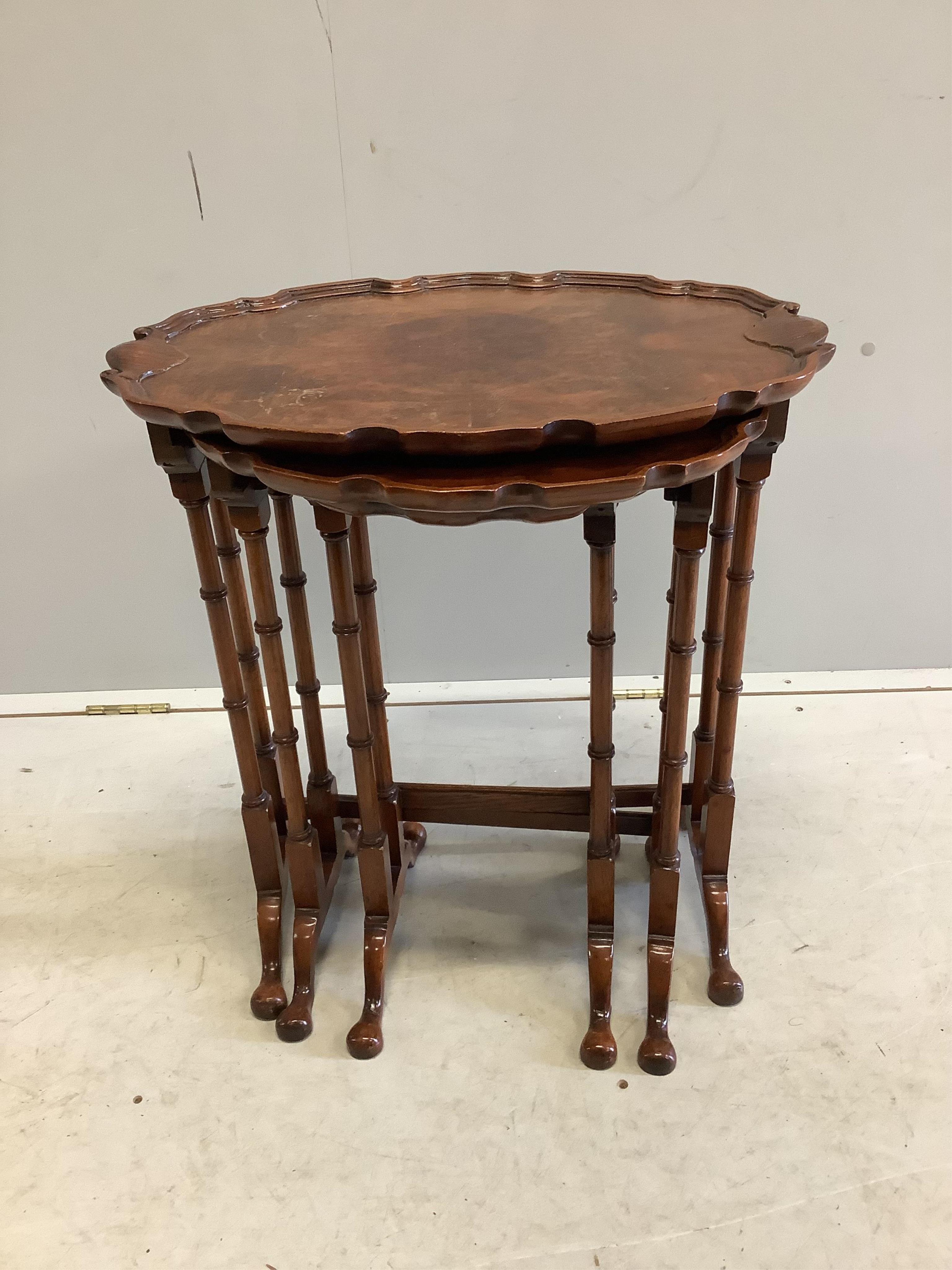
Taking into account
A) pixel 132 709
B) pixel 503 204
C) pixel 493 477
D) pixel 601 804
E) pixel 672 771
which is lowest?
pixel 132 709

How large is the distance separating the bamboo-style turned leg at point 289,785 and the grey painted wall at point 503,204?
111 centimetres

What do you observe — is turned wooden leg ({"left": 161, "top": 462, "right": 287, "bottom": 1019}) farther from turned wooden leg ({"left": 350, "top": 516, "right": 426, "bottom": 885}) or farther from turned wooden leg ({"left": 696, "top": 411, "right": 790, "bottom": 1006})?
turned wooden leg ({"left": 696, "top": 411, "right": 790, "bottom": 1006})

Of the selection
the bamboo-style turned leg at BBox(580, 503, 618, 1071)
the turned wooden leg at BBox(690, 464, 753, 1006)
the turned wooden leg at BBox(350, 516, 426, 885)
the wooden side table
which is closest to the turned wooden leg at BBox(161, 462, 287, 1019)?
the wooden side table

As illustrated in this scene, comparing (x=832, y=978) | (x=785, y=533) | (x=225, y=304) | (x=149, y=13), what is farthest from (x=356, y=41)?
(x=832, y=978)

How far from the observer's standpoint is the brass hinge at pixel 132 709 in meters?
3.04

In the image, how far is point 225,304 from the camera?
2.12 m

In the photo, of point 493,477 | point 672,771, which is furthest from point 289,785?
point 493,477

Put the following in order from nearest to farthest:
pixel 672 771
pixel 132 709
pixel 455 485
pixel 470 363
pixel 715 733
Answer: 1. pixel 455 485
2. pixel 470 363
3. pixel 672 771
4. pixel 715 733
5. pixel 132 709

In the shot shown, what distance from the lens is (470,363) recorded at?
1.68 meters

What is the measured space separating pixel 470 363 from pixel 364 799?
81 centimetres

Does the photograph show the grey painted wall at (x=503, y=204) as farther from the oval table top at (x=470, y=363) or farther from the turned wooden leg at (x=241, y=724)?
the turned wooden leg at (x=241, y=724)

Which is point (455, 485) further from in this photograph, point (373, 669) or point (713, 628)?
point (713, 628)

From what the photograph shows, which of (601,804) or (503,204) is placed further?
(503,204)

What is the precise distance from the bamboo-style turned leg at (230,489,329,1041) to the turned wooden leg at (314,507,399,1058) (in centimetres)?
10
